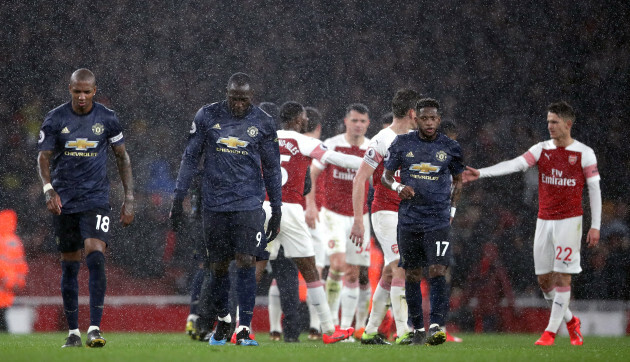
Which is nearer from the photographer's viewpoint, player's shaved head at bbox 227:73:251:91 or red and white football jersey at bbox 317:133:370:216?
player's shaved head at bbox 227:73:251:91

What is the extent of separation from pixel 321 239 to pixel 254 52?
669 cm

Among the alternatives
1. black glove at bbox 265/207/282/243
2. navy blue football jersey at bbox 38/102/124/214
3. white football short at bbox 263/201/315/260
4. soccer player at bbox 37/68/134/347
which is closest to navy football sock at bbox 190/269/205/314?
white football short at bbox 263/201/315/260

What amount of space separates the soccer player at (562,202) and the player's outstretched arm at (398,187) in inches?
56.2

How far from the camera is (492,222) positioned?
1474 cm

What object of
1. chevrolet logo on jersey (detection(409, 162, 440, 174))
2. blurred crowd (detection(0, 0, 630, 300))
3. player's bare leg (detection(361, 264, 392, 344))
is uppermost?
blurred crowd (detection(0, 0, 630, 300))

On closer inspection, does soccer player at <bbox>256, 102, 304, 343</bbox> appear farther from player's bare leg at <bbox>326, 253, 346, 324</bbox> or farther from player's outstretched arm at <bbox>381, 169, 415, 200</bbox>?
player's outstretched arm at <bbox>381, 169, 415, 200</bbox>

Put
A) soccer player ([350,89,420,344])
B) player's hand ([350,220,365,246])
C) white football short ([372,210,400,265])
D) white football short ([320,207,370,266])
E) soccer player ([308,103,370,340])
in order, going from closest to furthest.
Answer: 1. player's hand ([350,220,365,246])
2. soccer player ([350,89,420,344])
3. white football short ([372,210,400,265])
4. white football short ([320,207,370,266])
5. soccer player ([308,103,370,340])

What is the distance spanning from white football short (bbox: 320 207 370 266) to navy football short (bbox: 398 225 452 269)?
6.62 ft

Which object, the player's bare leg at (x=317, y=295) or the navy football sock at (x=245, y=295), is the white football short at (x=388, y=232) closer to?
the player's bare leg at (x=317, y=295)

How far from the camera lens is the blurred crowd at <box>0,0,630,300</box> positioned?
14906 millimetres

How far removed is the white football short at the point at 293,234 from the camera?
9.27 metres

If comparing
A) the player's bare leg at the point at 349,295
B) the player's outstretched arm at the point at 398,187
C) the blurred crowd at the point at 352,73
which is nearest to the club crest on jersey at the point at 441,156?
the player's outstretched arm at the point at 398,187

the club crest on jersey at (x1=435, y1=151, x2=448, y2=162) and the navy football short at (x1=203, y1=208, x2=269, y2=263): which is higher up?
the club crest on jersey at (x1=435, y1=151, x2=448, y2=162)

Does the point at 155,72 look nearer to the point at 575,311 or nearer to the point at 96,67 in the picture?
the point at 96,67
